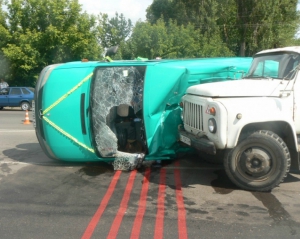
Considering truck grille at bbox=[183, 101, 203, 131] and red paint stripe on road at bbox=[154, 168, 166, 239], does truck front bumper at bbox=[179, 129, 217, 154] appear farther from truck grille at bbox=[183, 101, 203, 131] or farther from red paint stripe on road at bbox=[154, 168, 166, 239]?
red paint stripe on road at bbox=[154, 168, 166, 239]

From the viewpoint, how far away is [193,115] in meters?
6.82

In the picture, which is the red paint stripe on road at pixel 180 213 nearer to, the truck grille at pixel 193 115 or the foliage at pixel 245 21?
the truck grille at pixel 193 115

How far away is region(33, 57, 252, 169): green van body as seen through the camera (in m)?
7.50

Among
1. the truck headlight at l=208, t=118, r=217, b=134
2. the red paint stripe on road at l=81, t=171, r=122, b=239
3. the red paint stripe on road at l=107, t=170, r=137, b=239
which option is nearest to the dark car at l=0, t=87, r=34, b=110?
the red paint stripe on road at l=81, t=171, r=122, b=239

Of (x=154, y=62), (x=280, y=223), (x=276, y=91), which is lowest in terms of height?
(x=280, y=223)

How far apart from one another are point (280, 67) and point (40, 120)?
437 cm

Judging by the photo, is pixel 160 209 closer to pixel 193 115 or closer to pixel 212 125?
pixel 212 125

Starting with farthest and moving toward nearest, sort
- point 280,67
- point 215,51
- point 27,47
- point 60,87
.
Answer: point 215,51
point 27,47
point 60,87
point 280,67

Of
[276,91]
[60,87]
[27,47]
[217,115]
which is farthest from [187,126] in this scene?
[27,47]

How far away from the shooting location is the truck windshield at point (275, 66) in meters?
6.63

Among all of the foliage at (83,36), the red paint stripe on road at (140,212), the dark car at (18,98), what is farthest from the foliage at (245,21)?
the red paint stripe on road at (140,212)

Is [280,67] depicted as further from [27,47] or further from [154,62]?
[27,47]

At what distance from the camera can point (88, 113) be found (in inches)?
296

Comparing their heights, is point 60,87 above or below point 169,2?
below
